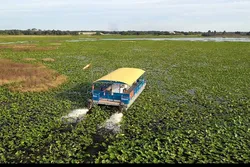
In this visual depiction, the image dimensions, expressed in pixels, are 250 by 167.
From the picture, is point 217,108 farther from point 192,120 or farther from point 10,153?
point 10,153

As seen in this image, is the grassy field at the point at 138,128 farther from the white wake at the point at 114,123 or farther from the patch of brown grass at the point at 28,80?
the patch of brown grass at the point at 28,80

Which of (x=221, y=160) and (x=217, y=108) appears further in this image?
(x=217, y=108)

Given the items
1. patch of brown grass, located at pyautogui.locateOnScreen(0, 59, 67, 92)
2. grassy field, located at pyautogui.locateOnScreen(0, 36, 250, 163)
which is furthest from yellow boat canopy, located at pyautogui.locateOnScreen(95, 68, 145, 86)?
patch of brown grass, located at pyautogui.locateOnScreen(0, 59, 67, 92)

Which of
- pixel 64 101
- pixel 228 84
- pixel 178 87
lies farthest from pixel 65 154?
pixel 228 84

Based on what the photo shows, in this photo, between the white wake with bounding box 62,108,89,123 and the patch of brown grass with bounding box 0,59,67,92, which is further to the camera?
the patch of brown grass with bounding box 0,59,67,92

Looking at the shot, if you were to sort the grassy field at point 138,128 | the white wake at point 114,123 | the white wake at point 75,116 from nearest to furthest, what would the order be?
the grassy field at point 138,128 < the white wake at point 114,123 < the white wake at point 75,116

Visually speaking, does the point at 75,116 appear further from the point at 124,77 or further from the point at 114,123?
the point at 124,77

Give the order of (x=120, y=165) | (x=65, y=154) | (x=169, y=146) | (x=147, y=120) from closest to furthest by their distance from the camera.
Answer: (x=120, y=165)
(x=65, y=154)
(x=169, y=146)
(x=147, y=120)

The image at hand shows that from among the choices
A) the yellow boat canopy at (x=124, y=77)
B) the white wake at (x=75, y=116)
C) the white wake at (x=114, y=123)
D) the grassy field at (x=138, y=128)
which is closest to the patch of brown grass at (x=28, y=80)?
the grassy field at (x=138, y=128)

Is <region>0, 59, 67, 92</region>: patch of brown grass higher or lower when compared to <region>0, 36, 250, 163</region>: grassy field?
higher

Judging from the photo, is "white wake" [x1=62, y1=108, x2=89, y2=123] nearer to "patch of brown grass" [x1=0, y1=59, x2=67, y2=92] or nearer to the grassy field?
the grassy field

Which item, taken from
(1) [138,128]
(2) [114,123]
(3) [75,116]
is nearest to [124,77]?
(2) [114,123]
